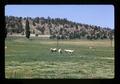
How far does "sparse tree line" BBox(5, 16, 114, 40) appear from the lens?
2.40 metres

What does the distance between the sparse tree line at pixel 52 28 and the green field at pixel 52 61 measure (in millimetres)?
82

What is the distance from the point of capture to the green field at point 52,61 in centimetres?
238

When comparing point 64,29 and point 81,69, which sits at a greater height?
point 64,29

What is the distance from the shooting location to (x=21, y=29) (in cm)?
244

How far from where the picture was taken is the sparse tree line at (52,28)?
2.40 meters

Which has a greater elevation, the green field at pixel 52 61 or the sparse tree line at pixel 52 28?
the sparse tree line at pixel 52 28

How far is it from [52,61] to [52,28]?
1.24 ft

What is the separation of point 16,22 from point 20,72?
574mm

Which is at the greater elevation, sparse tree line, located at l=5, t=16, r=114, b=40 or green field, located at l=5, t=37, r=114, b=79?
sparse tree line, located at l=5, t=16, r=114, b=40

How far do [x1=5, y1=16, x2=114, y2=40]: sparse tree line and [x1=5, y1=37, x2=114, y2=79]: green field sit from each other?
0.27 ft

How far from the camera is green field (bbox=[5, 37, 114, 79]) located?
2.38 metres
